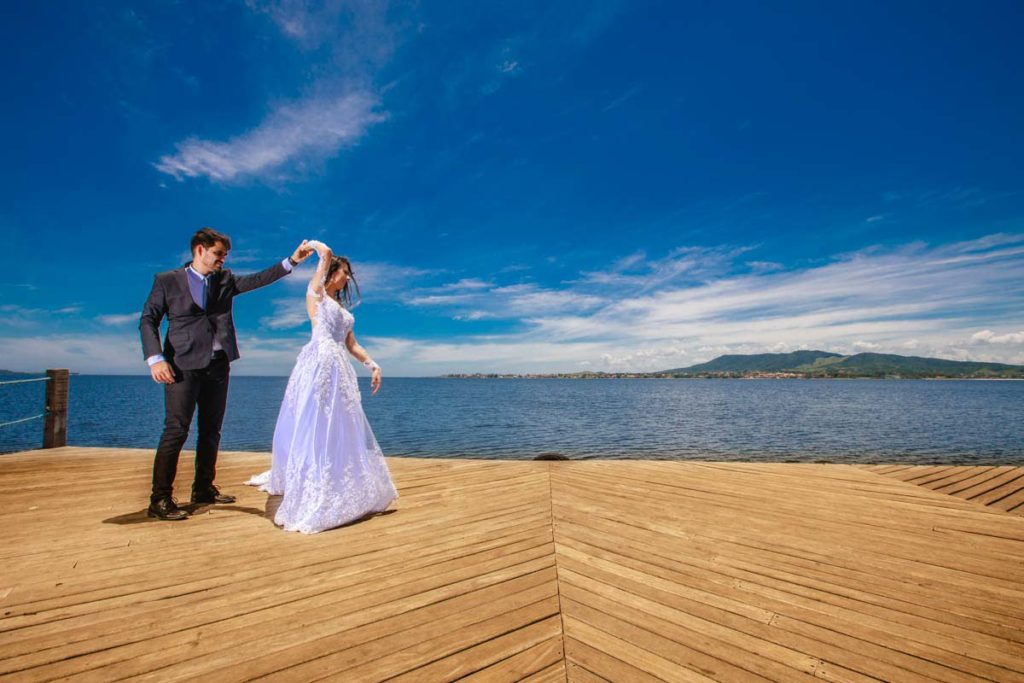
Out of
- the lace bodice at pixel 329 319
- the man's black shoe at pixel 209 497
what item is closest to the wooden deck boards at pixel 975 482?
the lace bodice at pixel 329 319

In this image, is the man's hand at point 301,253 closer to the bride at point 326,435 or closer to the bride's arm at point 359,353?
the bride at point 326,435

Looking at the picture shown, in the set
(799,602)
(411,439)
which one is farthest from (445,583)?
(411,439)

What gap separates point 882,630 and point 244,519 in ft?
14.7

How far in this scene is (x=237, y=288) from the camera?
14.1ft

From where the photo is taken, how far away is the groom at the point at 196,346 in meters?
3.79

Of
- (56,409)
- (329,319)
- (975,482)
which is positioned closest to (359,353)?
(329,319)

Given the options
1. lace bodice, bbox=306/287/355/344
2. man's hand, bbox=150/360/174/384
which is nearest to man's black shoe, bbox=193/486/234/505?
man's hand, bbox=150/360/174/384

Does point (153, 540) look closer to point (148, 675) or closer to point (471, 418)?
point (148, 675)

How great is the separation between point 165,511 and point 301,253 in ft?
8.26

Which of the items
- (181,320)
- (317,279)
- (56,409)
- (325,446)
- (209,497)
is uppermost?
(317,279)

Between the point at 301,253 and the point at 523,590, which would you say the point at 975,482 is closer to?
the point at 523,590

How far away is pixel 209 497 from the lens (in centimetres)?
433

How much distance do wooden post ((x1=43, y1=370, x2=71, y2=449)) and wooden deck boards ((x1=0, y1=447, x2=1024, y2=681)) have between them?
3.63 m

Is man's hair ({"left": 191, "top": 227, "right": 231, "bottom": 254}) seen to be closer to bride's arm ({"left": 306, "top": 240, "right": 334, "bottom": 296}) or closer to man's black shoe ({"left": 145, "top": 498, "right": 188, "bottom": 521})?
bride's arm ({"left": 306, "top": 240, "right": 334, "bottom": 296})
